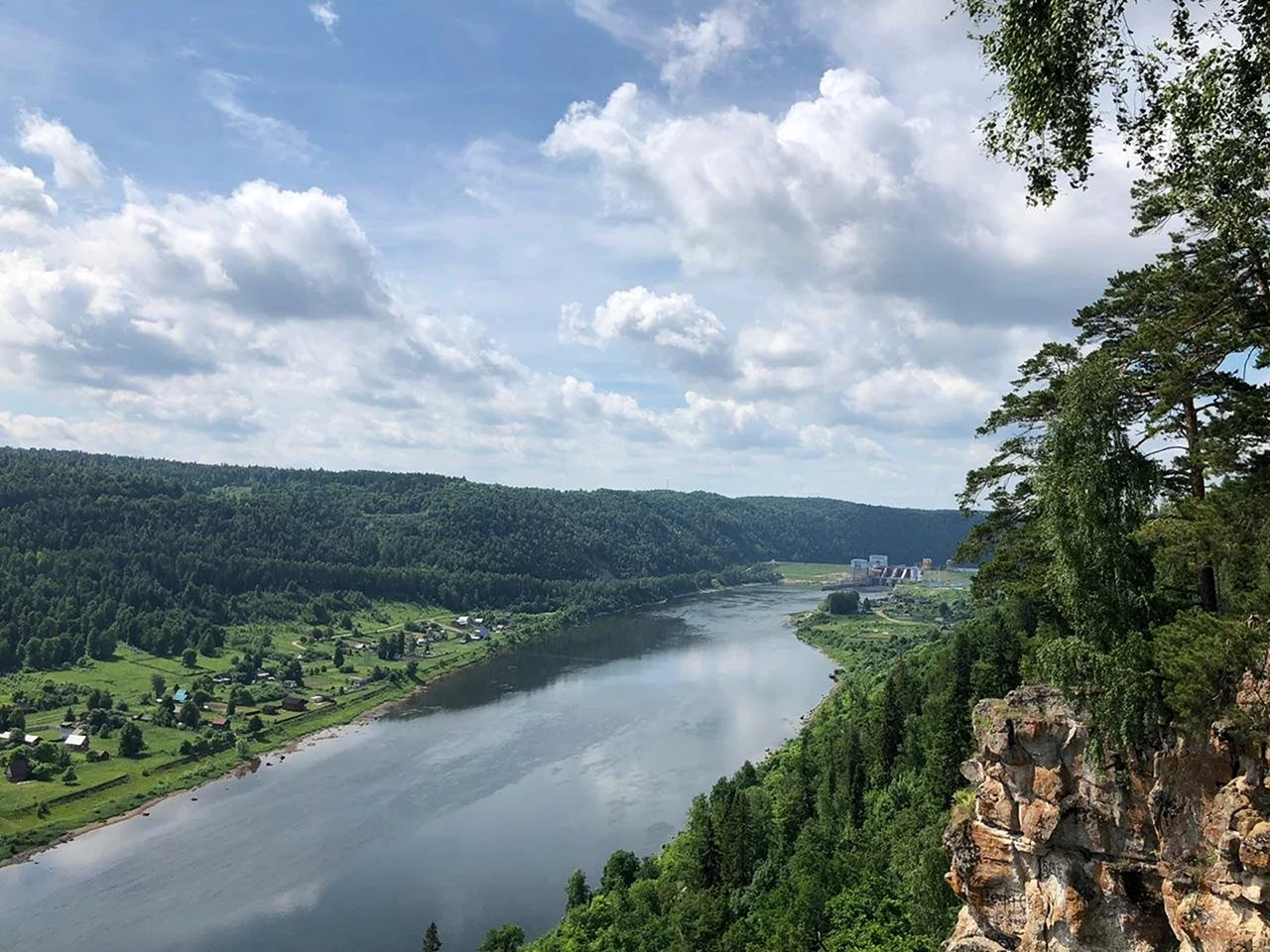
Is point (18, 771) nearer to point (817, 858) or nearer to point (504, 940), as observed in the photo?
point (504, 940)

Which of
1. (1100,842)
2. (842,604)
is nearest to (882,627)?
(842,604)

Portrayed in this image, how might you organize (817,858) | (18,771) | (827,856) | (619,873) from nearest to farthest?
(817,858) < (827,856) < (619,873) < (18,771)

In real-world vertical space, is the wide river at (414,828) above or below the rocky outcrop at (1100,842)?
below

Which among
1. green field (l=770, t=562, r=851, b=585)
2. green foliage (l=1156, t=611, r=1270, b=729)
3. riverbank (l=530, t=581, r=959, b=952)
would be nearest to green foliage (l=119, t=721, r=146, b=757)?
riverbank (l=530, t=581, r=959, b=952)

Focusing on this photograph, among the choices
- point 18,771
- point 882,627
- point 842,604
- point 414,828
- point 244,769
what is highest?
point 842,604

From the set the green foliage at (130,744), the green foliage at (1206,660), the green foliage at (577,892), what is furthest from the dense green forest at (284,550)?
the green foliage at (1206,660)

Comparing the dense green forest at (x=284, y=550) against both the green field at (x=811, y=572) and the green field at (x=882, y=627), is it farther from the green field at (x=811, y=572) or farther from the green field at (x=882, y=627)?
the green field at (x=882, y=627)

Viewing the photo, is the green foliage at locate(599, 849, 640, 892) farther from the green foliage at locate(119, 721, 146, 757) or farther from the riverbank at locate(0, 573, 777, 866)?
the green foliage at locate(119, 721, 146, 757)
